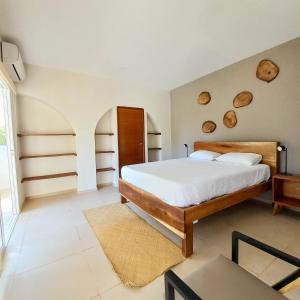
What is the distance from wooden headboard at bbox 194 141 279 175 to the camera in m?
2.82

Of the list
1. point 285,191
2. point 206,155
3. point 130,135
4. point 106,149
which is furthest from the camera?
point 130,135

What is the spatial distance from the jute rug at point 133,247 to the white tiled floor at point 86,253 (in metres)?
0.08

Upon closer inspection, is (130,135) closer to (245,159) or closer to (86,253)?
(245,159)

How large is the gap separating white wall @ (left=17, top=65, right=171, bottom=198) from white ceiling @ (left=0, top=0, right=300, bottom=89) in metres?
0.25

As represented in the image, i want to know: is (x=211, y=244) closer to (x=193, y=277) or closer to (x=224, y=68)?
(x=193, y=277)

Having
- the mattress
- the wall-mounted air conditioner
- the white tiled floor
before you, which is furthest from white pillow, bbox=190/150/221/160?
the wall-mounted air conditioner

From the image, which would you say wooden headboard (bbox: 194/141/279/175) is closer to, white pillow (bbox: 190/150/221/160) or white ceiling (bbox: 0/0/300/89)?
white pillow (bbox: 190/150/221/160)

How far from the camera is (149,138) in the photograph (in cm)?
515

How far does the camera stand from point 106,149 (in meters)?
4.36

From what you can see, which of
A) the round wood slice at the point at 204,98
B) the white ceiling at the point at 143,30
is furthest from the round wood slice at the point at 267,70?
the round wood slice at the point at 204,98

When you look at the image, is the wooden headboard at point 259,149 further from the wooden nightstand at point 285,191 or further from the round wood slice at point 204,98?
the round wood slice at point 204,98

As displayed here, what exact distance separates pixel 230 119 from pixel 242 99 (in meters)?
0.42

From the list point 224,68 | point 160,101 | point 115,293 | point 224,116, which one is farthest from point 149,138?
point 115,293

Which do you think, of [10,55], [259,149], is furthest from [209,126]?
[10,55]
